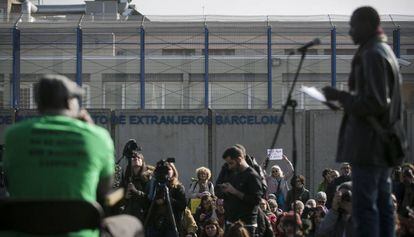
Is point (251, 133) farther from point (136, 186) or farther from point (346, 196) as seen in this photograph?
point (346, 196)

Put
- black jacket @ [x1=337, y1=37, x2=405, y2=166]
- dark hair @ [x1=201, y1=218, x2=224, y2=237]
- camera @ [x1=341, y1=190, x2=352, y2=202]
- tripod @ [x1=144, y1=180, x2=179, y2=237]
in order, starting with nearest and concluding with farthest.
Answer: black jacket @ [x1=337, y1=37, x2=405, y2=166], camera @ [x1=341, y1=190, x2=352, y2=202], dark hair @ [x1=201, y1=218, x2=224, y2=237], tripod @ [x1=144, y1=180, x2=179, y2=237]

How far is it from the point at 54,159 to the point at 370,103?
213cm

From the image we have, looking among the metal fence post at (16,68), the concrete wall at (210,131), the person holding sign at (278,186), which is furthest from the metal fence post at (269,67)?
the person holding sign at (278,186)

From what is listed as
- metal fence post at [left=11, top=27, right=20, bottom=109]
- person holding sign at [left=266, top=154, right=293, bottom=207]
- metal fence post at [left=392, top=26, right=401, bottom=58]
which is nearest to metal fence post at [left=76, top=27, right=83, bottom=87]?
metal fence post at [left=11, top=27, right=20, bottom=109]

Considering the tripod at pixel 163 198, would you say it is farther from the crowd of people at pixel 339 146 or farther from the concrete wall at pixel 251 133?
the concrete wall at pixel 251 133

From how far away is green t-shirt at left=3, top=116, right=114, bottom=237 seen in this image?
19.0 feet

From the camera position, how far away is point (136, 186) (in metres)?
14.2

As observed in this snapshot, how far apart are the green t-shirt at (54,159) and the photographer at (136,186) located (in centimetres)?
775

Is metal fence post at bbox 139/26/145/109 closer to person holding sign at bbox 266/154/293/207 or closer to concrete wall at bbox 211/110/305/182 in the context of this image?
concrete wall at bbox 211/110/305/182

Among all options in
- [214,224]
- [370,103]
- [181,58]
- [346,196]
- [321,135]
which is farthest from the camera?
[181,58]

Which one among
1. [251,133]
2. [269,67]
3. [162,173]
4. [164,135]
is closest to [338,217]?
[162,173]

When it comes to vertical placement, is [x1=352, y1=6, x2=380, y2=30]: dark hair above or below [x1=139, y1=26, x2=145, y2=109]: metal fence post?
below

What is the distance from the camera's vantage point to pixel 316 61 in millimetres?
28203

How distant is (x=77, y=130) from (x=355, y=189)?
1.99 meters
